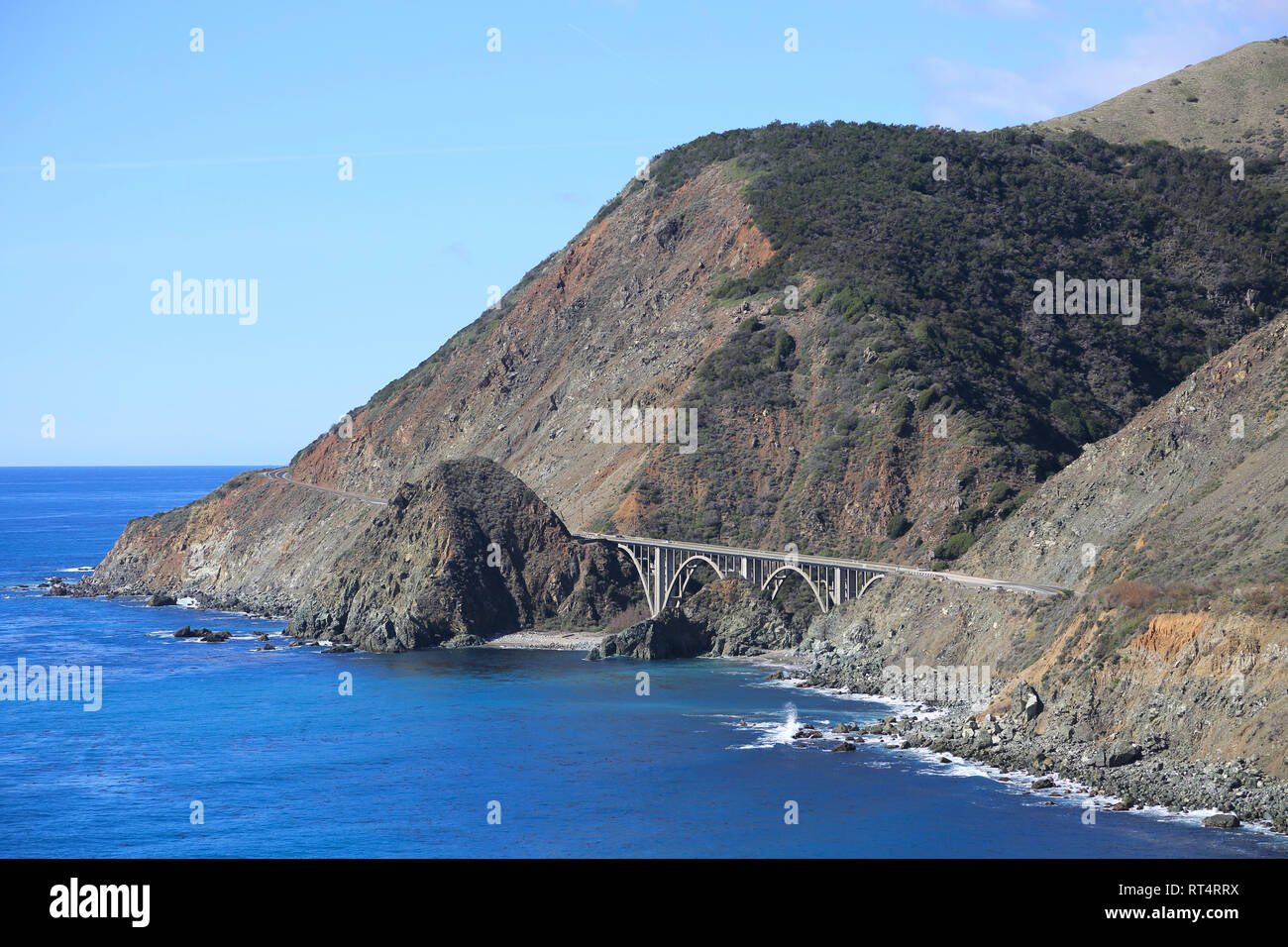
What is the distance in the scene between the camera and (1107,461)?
8531 cm

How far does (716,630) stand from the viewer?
102 meters

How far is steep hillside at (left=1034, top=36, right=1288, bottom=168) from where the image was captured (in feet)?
577

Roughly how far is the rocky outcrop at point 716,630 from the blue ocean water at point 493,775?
2675 mm

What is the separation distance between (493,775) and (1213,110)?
Answer: 155 metres

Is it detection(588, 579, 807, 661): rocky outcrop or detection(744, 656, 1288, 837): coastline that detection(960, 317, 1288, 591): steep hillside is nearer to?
detection(744, 656, 1288, 837): coastline

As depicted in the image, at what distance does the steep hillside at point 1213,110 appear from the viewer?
176000 mm

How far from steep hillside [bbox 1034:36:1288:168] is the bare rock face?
341ft

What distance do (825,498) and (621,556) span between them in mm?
16555

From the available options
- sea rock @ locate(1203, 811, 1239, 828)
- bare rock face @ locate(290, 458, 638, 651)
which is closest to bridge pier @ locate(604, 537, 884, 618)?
bare rock face @ locate(290, 458, 638, 651)

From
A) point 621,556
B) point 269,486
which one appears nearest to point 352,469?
point 269,486

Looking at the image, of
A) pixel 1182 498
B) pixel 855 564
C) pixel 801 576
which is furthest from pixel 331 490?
pixel 1182 498

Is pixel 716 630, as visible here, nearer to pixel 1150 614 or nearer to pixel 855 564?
pixel 855 564

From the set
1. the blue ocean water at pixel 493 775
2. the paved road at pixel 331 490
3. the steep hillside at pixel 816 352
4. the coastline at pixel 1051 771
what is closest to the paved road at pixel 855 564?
the steep hillside at pixel 816 352
